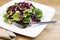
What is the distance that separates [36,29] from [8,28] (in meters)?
0.14

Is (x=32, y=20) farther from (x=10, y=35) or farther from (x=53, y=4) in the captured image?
(x=53, y=4)

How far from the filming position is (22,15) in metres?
0.75

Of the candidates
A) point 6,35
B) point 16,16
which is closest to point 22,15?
point 16,16

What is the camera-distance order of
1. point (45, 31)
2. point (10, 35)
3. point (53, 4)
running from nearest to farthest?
→ point (10, 35) → point (45, 31) → point (53, 4)

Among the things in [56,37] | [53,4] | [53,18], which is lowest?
[56,37]

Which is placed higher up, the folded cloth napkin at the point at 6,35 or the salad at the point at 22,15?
the salad at the point at 22,15

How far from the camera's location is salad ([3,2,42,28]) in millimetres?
741

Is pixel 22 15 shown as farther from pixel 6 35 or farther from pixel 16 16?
pixel 6 35

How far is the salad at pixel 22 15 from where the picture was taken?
74cm

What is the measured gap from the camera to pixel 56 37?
0.75 m

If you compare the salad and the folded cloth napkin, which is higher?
the salad

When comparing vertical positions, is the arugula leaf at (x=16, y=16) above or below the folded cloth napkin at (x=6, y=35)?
above

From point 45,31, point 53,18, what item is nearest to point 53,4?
point 53,18

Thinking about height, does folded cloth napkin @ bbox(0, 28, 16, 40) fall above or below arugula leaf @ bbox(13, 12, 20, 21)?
below
